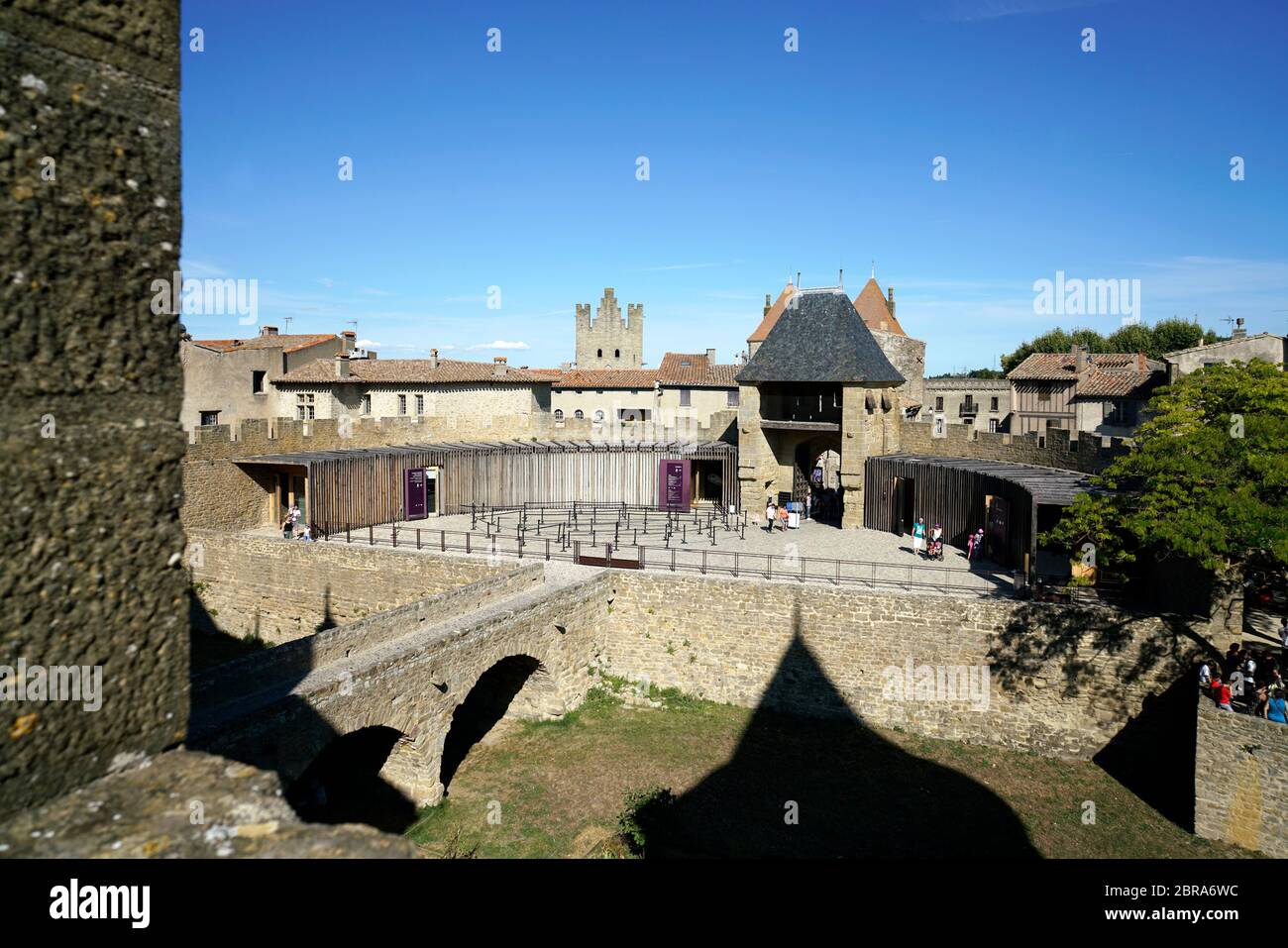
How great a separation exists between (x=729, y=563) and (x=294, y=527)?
12.7 m

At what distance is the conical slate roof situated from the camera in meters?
25.9

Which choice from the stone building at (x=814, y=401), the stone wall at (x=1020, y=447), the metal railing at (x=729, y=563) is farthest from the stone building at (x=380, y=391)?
the stone wall at (x=1020, y=447)

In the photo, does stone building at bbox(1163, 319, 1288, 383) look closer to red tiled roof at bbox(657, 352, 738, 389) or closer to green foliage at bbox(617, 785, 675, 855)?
red tiled roof at bbox(657, 352, 738, 389)

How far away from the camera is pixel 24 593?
301 cm

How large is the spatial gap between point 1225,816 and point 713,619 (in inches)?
376

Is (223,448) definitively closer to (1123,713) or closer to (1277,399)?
(1123,713)

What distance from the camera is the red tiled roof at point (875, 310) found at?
44.4m

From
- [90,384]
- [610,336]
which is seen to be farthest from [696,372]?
[90,384]

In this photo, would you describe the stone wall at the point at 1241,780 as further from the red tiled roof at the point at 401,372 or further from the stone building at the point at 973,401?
the stone building at the point at 973,401

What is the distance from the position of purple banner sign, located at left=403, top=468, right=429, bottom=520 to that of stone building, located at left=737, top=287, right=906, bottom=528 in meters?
10.6

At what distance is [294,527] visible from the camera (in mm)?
23688

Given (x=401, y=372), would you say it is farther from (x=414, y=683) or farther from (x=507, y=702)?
(x=414, y=683)
